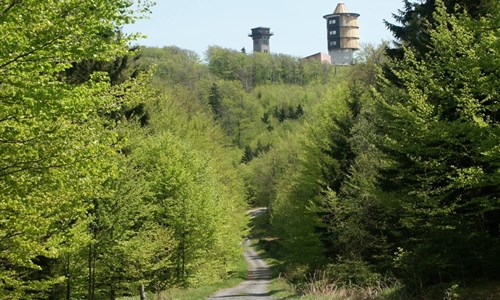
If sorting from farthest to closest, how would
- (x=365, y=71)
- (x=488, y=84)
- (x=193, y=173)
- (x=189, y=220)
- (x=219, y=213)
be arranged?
(x=365, y=71) → (x=193, y=173) → (x=219, y=213) → (x=189, y=220) → (x=488, y=84)

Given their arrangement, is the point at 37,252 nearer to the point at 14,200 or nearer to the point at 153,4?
the point at 14,200

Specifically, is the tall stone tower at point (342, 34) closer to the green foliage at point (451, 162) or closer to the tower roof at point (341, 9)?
the tower roof at point (341, 9)

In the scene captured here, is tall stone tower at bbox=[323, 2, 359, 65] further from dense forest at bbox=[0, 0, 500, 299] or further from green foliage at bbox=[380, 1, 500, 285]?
green foliage at bbox=[380, 1, 500, 285]

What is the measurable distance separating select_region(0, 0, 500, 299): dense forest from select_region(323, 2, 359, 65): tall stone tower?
437ft

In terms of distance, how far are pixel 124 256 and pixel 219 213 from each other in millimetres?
11361

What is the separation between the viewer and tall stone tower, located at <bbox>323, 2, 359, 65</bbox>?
570 feet

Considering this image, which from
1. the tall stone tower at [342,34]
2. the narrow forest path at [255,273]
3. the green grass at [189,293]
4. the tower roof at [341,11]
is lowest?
the narrow forest path at [255,273]

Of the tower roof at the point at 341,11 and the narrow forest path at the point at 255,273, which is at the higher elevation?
the tower roof at the point at 341,11

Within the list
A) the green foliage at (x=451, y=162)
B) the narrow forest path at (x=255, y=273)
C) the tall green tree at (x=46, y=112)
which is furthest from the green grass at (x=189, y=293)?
the tall green tree at (x=46, y=112)

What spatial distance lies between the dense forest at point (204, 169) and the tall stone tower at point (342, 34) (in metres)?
133

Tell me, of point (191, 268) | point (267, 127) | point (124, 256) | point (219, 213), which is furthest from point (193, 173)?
point (267, 127)

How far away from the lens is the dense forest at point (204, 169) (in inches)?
350

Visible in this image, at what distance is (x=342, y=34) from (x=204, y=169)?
5830 inches

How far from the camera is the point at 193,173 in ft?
114
